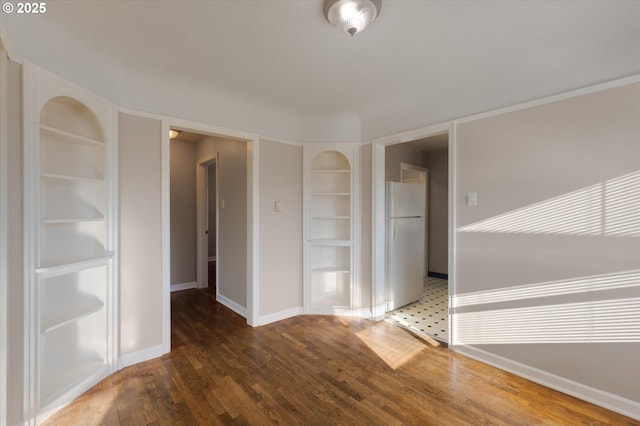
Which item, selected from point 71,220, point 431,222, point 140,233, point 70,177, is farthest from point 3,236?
point 431,222

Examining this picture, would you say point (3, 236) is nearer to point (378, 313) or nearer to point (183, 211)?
point (183, 211)

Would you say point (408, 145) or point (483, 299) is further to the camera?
point (408, 145)

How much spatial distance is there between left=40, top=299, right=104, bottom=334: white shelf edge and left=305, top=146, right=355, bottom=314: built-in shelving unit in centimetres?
213

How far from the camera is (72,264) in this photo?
193 centimetres

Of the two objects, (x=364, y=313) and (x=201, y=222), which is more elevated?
(x=201, y=222)

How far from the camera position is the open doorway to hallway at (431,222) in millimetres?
3369

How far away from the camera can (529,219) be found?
7.11 feet

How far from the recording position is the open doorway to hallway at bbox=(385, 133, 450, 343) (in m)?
3.37

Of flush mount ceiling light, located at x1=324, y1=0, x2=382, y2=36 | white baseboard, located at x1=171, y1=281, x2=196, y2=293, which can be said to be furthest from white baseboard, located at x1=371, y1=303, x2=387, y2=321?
white baseboard, located at x1=171, y1=281, x2=196, y2=293

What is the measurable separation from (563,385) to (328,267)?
243cm

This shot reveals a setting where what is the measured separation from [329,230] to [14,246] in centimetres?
287

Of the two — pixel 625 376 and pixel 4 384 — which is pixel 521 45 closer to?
pixel 625 376

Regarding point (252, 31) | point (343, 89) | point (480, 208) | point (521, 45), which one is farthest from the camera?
point (343, 89)

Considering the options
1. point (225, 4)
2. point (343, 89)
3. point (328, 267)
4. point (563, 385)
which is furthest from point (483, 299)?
point (225, 4)
